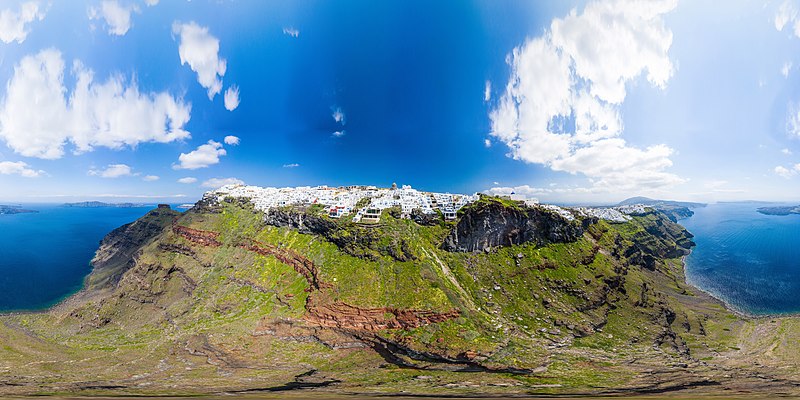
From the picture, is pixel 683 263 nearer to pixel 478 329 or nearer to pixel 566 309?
pixel 566 309

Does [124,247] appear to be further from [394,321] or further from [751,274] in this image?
[751,274]

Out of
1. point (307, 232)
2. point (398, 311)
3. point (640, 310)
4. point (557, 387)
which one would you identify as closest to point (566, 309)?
point (640, 310)

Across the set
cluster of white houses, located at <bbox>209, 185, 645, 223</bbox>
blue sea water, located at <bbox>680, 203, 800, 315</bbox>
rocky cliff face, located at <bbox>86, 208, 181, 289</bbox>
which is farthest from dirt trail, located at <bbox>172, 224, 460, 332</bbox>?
blue sea water, located at <bbox>680, 203, 800, 315</bbox>

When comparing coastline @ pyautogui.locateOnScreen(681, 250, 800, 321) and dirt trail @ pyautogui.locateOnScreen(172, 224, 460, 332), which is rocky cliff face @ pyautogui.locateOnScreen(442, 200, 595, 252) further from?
coastline @ pyautogui.locateOnScreen(681, 250, 800, 321)

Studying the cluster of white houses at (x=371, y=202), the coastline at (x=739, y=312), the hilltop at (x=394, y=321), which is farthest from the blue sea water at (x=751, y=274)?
the cluster of white houses at (x=371, y=202)

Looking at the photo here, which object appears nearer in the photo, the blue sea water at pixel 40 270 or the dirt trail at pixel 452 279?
the dirt trail at pixel 452 279

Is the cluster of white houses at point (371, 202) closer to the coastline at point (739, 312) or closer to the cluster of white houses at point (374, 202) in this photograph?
the cluster of white houses at point (374, 202)
